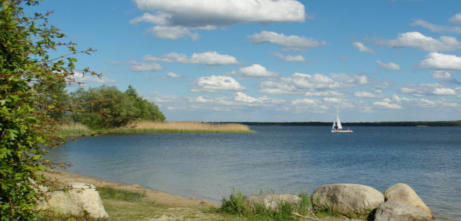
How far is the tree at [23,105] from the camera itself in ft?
13.6

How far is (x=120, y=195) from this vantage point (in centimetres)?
1575

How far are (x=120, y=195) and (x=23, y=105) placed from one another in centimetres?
1206

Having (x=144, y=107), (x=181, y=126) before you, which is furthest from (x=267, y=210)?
(x=144, y=107)

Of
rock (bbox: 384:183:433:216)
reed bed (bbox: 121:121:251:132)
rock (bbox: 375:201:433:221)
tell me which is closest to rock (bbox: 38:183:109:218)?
rock (bbox: 375:201:433:221)

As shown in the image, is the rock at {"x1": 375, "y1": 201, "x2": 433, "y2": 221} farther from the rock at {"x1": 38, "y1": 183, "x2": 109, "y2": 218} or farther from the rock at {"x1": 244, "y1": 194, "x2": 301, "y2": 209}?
the rock at {"x1": 38, "y1": 183, "x2": 109, "y2": 218}

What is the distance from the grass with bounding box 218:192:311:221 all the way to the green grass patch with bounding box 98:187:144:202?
5076mm

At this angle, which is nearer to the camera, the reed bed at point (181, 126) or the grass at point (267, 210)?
the grass at point (267, 210)

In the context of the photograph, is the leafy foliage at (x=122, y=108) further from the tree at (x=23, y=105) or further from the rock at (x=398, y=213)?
the tree at (x=23, y=105)

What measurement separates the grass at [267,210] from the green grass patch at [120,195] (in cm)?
508

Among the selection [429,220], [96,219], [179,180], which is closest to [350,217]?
[429,220]

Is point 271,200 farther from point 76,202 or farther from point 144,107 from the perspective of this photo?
point 144,107

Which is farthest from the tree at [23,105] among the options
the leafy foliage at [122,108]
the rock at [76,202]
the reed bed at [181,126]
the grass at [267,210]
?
the reed bed at [181,126]

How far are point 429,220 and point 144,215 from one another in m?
7.76

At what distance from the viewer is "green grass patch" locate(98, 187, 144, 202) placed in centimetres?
1508
